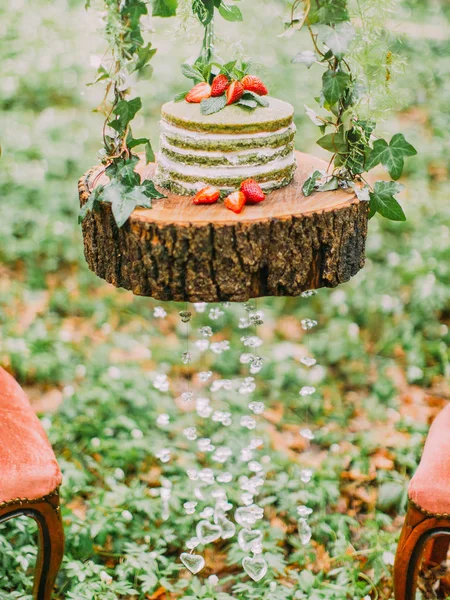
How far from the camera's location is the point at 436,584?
234 cm

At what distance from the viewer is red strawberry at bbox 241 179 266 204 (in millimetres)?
1888

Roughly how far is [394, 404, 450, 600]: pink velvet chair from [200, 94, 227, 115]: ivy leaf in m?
1.17

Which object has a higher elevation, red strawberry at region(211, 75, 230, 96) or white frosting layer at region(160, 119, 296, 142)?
red strawberry at region(211, 75, 230, 96)

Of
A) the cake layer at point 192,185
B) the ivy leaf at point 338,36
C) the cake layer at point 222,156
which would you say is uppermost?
the ivy leaf at point 338,36

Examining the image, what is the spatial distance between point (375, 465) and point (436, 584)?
650 millimetres

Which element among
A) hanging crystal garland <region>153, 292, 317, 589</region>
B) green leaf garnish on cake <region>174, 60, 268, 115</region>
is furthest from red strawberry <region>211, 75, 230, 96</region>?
hanging crystal garland <region>153, 292, 317, 589</region>

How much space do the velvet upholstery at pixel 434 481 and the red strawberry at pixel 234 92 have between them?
118 cm

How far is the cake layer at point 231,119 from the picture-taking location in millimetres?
1879

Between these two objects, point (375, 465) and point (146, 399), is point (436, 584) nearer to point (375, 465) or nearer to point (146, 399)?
point (375, 465)

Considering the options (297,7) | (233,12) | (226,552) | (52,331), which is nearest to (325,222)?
(297,7)

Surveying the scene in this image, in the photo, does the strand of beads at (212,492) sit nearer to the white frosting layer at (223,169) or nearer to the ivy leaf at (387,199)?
the white frosting layer at (223,169)

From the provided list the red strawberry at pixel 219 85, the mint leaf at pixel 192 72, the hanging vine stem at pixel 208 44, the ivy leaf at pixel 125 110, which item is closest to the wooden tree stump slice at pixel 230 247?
the ivy leaf at pixel 125 110

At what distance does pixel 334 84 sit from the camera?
1.80m

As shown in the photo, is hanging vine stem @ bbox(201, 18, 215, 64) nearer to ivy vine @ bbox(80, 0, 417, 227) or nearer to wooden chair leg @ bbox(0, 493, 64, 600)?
ivy vine @ bbox(80, 0, 417, 227)
